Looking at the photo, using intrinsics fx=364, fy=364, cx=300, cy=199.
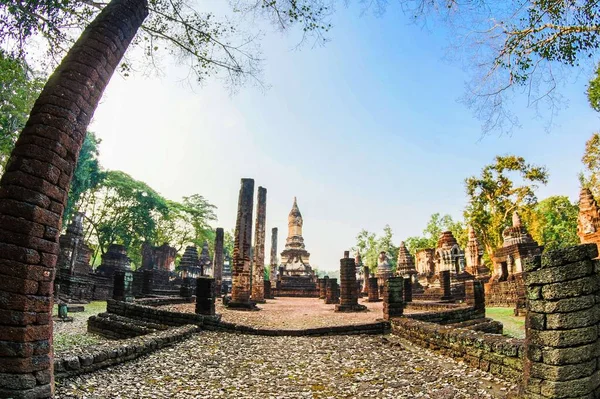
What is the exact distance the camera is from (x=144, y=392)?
4.37m

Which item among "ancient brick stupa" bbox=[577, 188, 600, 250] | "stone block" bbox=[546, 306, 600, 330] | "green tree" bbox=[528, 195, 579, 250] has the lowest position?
"stone block" bbox=[546, 306, 600, 330]

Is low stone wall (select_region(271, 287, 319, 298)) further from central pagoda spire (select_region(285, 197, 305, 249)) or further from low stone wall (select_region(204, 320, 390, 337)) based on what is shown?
low stone wall (select_region(204, 320, 390, 337))

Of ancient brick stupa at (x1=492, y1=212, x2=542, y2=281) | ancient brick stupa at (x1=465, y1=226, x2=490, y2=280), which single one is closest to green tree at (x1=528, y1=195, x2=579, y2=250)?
ancient brick stupa at (x1=465, y1=226, x2=490, y2=280)

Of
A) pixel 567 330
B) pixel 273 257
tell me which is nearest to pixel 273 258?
pixel 273 257

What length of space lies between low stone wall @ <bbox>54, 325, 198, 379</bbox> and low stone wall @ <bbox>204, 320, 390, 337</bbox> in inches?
67.8

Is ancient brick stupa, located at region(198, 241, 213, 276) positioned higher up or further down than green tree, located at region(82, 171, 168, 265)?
further down

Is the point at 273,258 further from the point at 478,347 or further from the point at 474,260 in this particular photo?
the point at 478,347

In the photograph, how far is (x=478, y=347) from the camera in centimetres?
554

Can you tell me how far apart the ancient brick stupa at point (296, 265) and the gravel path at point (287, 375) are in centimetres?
2138

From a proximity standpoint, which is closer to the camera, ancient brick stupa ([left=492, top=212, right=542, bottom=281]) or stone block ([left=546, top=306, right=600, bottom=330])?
stone block ([left=546, top=306, right=600, bottom=330])

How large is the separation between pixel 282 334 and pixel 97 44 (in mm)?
6937

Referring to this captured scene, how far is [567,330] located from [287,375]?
11.8ft

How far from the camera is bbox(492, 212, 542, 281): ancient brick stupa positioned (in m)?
20.4

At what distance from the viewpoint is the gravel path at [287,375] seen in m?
4.45
